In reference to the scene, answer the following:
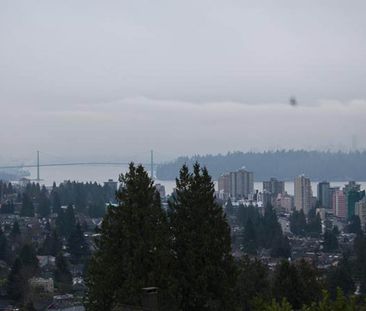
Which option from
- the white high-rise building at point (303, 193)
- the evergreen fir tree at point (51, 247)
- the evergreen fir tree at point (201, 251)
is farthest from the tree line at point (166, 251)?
the white high-rise building at point (303, 193)

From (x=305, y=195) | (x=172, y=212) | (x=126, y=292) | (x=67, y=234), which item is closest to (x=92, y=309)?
(x=126, y=292)

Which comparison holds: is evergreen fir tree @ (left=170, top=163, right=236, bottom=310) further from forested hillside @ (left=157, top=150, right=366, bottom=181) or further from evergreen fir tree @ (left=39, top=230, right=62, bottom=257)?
forested hillside @ (left=157, top=150, right=366, bottom=181)

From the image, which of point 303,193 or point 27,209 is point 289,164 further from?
point 27,209

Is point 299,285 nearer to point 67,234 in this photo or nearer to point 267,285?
point 267,285

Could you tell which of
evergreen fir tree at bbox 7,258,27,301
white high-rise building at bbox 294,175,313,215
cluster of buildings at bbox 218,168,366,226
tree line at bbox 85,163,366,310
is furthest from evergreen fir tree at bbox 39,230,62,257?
white high-rise building at bbox 294,175,313,215

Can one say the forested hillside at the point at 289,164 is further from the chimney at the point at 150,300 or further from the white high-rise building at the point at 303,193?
the chimney at the point at 150,300

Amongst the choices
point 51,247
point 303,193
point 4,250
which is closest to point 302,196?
point 303,193
